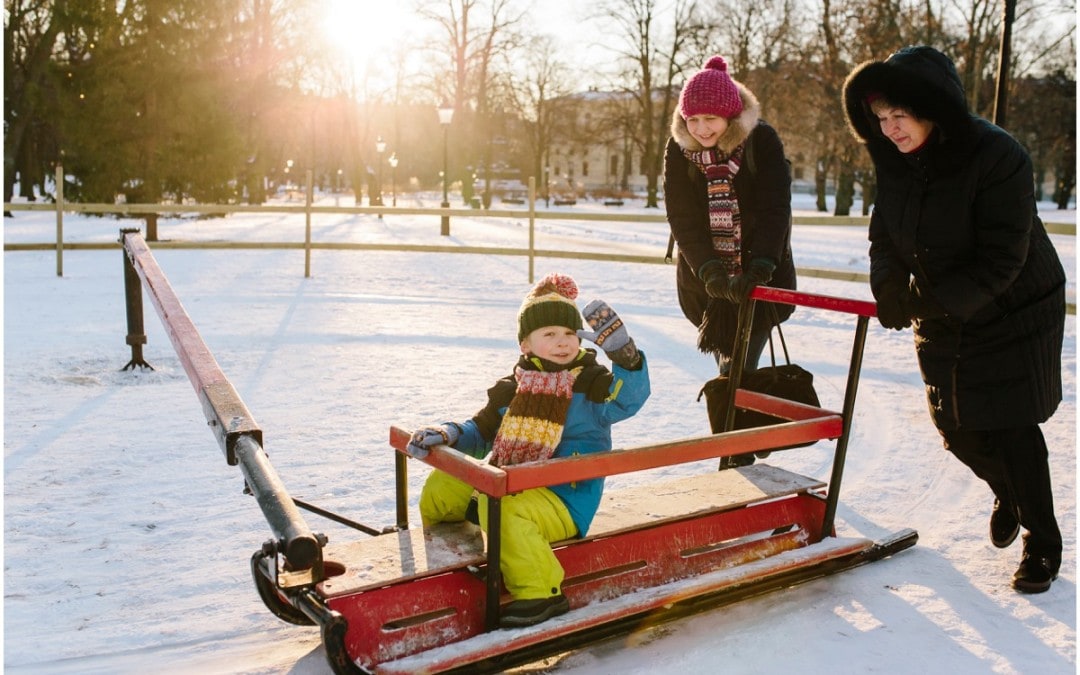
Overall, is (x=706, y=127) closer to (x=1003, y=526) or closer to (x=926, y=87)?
(x=926, y=87)

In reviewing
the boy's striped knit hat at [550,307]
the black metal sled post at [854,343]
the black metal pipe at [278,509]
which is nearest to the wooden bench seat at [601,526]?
the black metal sled post at [854,343]

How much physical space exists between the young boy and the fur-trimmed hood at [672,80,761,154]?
3.82 ft

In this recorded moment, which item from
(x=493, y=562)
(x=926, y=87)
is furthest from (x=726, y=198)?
(x=493, y=562)

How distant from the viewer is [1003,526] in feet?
11.3

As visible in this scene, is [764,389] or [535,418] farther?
[764,389]

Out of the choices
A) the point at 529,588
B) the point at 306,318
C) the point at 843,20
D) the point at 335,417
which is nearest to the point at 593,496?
the point at 529,588

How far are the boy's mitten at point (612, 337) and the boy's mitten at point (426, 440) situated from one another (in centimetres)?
53

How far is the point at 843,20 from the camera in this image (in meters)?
29.6

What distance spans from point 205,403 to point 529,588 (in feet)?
3.92

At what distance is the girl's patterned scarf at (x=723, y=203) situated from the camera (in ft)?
12.7

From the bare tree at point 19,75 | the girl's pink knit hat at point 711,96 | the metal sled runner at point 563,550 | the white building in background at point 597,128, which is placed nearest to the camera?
the metal sled runner at point 563,550

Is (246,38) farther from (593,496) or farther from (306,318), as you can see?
(593,496)

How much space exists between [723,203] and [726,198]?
0.9 inches

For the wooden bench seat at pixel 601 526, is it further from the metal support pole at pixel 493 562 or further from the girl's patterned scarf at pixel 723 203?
the girl's patterned scarf at pixel 723 203
